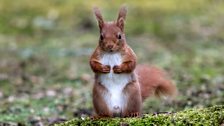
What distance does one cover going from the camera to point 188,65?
10102 millimetres

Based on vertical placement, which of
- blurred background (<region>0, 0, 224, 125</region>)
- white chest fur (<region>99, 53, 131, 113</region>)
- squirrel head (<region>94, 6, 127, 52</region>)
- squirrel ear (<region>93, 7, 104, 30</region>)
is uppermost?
blurred background (<region>0, 0, 224, 125</region>)

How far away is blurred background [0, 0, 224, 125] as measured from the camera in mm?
7930


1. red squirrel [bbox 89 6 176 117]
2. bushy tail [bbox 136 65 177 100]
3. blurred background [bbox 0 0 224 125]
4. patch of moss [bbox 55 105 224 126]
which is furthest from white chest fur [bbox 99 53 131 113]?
blurred background [bbox 0 0 224 125]

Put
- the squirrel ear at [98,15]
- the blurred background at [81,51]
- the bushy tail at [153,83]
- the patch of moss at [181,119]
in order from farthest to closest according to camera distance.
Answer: the blurred background at [81,51] → the bushy tail at [153,83] → the squirrel ear at [98,15] → the patch of moss at [181,119]

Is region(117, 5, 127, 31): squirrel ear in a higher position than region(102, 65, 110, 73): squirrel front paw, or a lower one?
higher

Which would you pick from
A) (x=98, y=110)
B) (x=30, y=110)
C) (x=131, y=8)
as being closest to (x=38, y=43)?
(x=131, y=8)

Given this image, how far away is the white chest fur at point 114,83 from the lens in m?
4.55

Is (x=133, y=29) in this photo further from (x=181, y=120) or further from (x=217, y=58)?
(x=181, y=120)

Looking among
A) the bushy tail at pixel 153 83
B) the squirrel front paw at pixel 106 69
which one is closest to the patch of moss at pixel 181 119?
the squirrel front paw at pixel 106 69

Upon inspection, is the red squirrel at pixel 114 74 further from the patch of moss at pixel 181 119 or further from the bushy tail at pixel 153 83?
the bushy tail at pixel 153 83

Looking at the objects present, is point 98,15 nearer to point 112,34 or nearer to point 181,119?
point 112,34

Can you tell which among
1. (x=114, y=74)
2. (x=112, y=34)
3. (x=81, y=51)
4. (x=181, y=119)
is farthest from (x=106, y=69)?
(x=81, y=51)

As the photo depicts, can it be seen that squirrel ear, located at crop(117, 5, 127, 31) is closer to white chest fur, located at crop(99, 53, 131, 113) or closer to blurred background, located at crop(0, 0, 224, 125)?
white chest fur, located at crop(99, 53, 131, 113)

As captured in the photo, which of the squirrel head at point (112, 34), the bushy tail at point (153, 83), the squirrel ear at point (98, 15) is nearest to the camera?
the squirrel head at point (112, 34)
